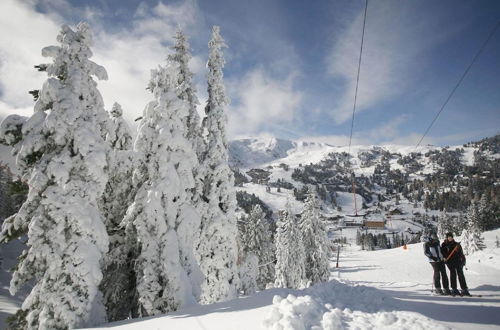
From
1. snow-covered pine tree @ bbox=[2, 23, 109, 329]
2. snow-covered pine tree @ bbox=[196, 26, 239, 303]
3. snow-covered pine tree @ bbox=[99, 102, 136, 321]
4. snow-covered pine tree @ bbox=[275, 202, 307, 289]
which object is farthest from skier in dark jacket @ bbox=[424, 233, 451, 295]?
snow-covered pine tree @ bbox=[275, 202, 307, 289]

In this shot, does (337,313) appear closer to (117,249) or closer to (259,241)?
(117,249)

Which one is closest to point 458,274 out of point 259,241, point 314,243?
point 314,243

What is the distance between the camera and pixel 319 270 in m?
37.7

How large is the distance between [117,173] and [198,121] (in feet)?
19.1

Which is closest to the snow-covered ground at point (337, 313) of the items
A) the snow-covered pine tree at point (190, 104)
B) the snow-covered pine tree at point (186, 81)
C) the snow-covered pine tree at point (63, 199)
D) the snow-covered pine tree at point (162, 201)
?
the snow-covered pine tree at point (63, 199)

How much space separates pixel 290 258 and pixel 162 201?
27.5m

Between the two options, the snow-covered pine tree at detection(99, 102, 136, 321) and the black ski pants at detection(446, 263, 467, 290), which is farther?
the snow-covered pine tree at detection(99, 102, 136, 321)

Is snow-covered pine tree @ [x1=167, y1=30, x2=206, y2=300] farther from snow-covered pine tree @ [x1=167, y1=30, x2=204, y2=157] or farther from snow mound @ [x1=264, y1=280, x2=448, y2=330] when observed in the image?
snow mound @ [x1=264, y1=280, x2=448, y2=330]

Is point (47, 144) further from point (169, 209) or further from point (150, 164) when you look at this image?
point (169, 209)

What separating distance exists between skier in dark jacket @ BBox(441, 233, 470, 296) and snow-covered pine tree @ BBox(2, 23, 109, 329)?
1253 cm

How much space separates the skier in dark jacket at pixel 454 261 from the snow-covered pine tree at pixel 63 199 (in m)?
12.5

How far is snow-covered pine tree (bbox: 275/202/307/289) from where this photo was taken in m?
37.3

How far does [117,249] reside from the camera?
45.1 ft

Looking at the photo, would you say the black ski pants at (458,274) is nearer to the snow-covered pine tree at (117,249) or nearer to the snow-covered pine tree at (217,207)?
the snow-covered pine tree at (217,207)
